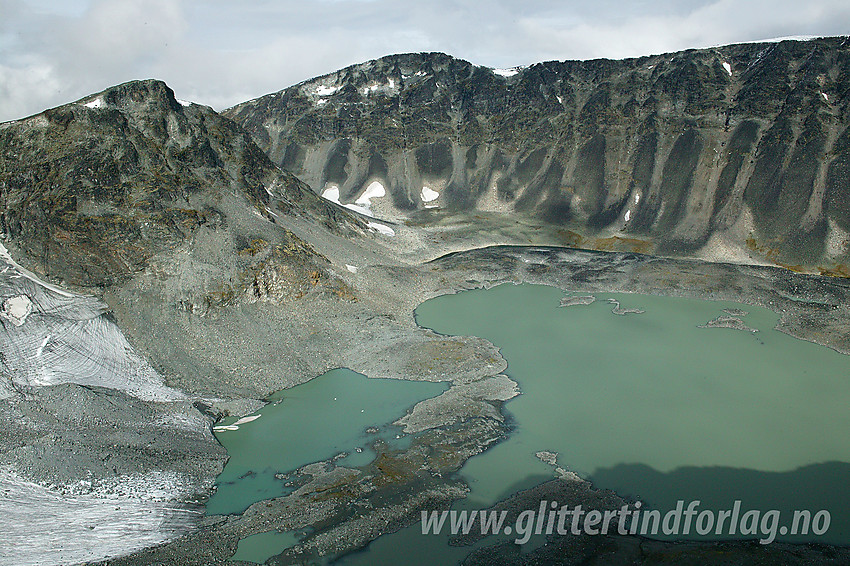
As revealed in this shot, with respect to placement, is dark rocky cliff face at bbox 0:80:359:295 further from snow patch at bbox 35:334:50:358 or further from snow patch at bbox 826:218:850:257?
snow patch at bbox 826:218:850:257

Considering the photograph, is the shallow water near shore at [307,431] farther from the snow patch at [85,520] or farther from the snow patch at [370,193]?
the snow patch at [370,193]

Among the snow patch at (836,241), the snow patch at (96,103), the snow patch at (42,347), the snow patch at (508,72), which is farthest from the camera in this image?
the snow patch at (508,72)

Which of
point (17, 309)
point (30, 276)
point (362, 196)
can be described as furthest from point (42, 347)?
point (362, 196)

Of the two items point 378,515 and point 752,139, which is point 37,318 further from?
point 752,139

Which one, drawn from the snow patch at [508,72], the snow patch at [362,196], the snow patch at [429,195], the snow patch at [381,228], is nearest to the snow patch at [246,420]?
the snow patch at [381,228]

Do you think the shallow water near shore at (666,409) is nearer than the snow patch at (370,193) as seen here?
Yes

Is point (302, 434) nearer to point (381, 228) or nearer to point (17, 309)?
point (17, 309)
